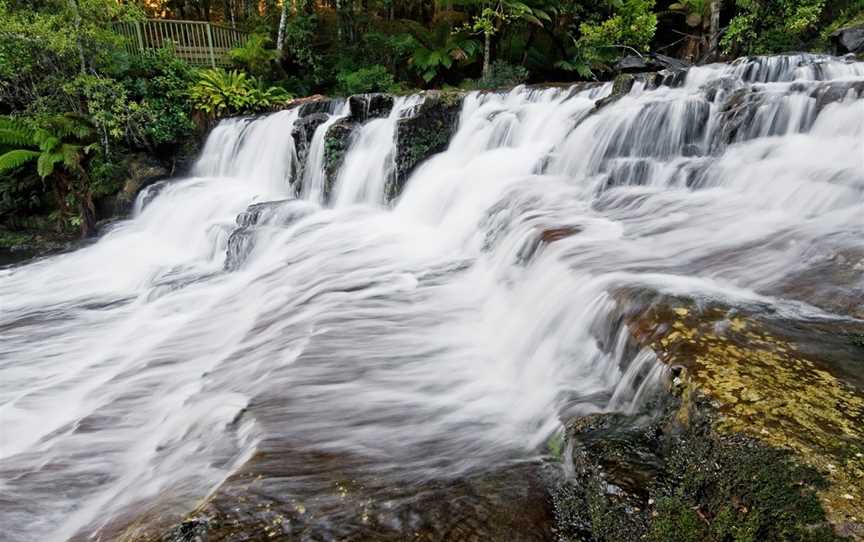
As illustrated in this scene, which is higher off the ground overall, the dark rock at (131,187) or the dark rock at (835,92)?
the dark rock at (835,92)

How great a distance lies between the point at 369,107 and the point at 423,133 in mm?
1585

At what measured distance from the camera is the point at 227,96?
1248 cm

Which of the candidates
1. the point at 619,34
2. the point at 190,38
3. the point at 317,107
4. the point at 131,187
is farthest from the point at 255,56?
the point at 619,34

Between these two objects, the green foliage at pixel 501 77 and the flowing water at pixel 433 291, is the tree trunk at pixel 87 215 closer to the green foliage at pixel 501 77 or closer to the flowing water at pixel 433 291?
the flowing water at pixel 433 291

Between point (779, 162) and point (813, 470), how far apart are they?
4.88 meters

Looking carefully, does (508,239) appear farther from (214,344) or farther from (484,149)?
(484,149)

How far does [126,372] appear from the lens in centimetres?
484

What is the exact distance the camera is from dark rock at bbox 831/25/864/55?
982 cm

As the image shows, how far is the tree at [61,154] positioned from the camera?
9930mm

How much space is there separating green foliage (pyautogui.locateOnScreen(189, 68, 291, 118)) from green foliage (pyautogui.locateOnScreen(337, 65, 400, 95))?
1.90 m

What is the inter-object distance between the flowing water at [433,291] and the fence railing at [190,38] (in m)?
7.51

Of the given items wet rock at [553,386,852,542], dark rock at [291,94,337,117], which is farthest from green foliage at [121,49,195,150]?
wet rock at [553,386,852,542]

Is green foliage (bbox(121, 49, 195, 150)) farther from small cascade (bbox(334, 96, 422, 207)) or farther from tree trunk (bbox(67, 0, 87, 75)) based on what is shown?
small cascade (bbox(334, 96, 422, 207))

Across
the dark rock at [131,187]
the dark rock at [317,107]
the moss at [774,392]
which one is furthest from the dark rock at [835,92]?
the dark rock at [131,187]
